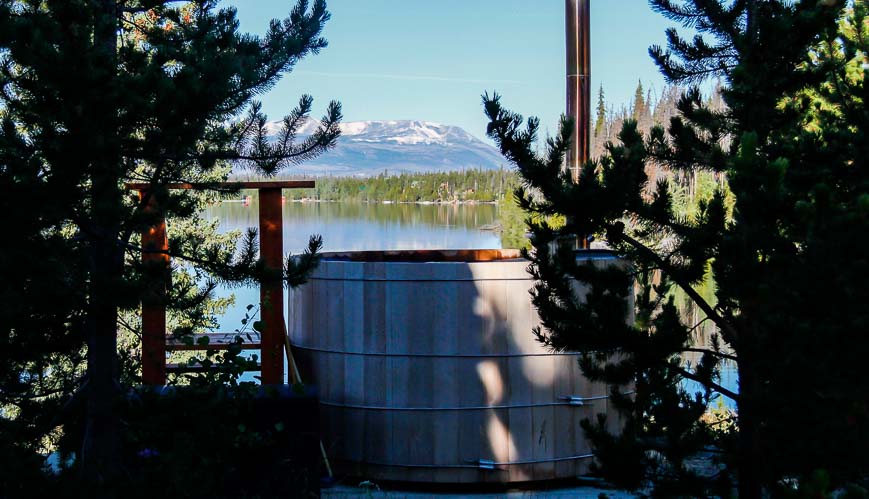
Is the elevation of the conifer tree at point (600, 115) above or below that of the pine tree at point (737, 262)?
above

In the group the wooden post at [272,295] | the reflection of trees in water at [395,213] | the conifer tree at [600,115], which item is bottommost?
the wooden post at [272,295]

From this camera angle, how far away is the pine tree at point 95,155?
290 centimetres

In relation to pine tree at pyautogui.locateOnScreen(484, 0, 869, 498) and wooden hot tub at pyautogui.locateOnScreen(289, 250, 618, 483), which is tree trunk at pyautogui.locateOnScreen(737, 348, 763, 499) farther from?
wooden hot tub at pyautogui.locateOnScreen(289, 250, 618, 483)

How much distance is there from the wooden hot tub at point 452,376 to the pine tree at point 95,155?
59.0 inches

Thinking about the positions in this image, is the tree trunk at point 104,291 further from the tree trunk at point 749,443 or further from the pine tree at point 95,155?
the tree trunk at point 749,443

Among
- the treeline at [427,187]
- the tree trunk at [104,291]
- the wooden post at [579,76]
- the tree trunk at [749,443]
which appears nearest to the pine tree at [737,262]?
the tree trunk at [749,443]

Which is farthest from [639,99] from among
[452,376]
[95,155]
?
[95,155]

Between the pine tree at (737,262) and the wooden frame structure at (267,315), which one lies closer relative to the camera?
the pine tree at (737,262)

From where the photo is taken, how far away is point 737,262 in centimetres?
295

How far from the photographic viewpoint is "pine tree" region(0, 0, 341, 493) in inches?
114

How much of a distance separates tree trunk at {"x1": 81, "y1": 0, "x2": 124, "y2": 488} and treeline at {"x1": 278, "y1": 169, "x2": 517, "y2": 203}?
9170cm

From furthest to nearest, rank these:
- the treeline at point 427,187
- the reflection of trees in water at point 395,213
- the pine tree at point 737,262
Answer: the reflection of trees in water at point 395,213 → the treeline at point 427,187 → the pine tree at point 737,262

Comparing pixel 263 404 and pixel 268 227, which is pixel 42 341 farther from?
pixel 268 227

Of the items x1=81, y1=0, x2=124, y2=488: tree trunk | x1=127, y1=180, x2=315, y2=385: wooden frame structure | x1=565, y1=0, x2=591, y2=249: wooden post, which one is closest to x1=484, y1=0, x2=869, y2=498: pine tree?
x1=81, y1=0, x2=124, y2=488: tree trunk
